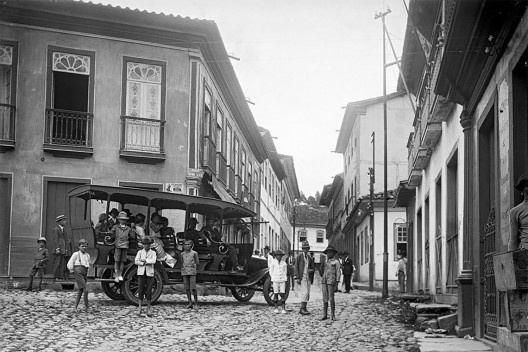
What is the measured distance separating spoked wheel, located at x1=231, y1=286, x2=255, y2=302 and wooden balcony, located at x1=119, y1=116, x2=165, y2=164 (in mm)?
4710

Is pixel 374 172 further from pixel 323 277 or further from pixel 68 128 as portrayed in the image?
pixel 323 277

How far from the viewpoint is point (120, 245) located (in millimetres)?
15477

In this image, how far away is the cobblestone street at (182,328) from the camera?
34.8ft

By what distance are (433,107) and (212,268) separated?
19.1 feet

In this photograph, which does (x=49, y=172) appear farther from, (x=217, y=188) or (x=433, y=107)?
(x=433, y=107)

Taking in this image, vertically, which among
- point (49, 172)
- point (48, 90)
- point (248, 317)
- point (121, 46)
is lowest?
point (248, 317)

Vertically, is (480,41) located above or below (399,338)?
above

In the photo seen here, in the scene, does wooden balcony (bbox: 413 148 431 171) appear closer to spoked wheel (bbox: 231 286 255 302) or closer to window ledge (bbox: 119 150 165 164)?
spoked wheel (bbox: 231 286 255 302)

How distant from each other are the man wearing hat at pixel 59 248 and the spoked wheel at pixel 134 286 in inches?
117

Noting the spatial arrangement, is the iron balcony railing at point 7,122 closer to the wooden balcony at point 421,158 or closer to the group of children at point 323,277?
the group of children at point 323,277

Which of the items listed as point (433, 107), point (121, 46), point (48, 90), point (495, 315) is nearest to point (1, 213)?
point (48, 90)

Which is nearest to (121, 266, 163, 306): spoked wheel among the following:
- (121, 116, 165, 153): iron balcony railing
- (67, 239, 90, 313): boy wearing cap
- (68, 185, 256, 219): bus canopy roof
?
(67, 239, 90, 313): boy wearing cap

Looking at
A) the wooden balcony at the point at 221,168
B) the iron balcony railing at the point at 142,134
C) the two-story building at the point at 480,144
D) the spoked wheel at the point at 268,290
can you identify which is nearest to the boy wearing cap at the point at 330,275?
the two-story building at the point at 480,144

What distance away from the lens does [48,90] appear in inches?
813
